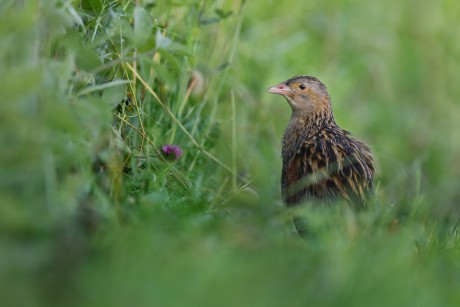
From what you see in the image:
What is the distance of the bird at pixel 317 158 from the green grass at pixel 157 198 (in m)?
0.23

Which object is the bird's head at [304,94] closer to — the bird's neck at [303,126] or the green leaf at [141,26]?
the bird's neck at [303,126]

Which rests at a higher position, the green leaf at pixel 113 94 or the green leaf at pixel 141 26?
the green leaf at pixel 141 26

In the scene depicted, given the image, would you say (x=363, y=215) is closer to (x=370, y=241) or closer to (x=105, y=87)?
(x=370, y=241)

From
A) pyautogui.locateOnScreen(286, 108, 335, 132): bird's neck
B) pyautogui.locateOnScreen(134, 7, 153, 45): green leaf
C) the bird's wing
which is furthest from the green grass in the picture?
pyautogui.locateOnScreen(286, 108, 335, 132): bird's neck

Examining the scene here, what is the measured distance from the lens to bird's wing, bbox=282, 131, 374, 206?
4.57 m

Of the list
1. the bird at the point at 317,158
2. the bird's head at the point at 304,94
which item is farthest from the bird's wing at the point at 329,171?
the bird's head at the point at 304,94

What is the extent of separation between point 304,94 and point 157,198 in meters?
2.11

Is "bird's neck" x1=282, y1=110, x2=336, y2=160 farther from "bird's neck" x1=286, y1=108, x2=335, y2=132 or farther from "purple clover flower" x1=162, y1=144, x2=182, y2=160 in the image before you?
"purple clover flower" x1=162, y1=144, x2=182, y2=160

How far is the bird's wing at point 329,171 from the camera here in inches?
180

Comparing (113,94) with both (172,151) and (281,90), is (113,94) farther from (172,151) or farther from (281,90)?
(281,90)

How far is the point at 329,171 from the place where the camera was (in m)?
4.65

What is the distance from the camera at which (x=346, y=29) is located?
8516mm

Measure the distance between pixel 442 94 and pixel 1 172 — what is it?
6.54 metres

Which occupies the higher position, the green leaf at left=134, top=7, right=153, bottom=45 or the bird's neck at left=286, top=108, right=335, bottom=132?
the green leaf at left=134, top=7, right=153, bottom=45
